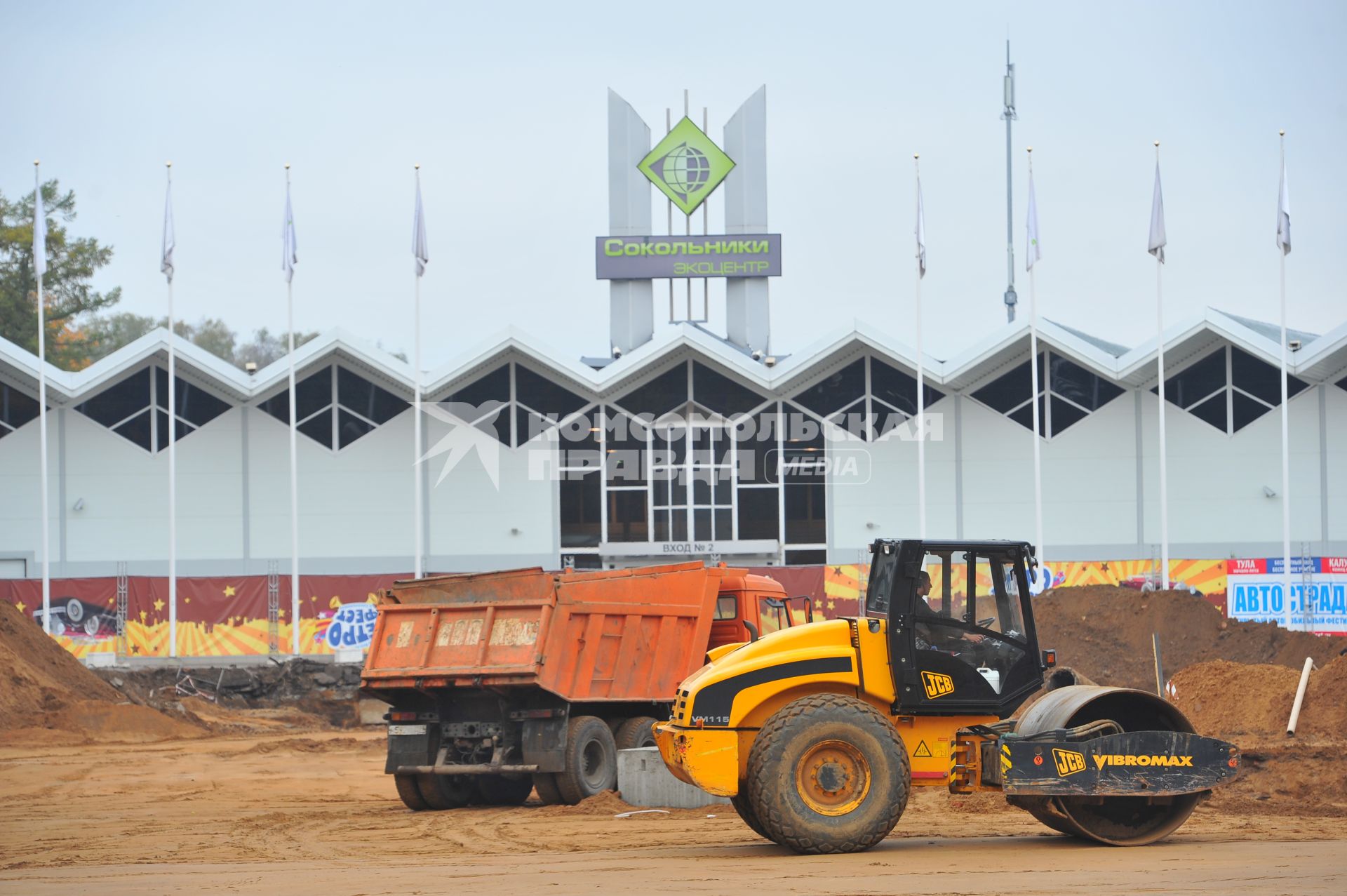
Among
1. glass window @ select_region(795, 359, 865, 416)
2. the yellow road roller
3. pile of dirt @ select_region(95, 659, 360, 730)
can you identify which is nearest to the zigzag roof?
glass window @ select_region(795, 359, 865, 416)

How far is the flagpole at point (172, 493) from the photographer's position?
37312 millimetres

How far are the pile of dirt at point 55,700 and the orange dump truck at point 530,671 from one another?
12.1 meters

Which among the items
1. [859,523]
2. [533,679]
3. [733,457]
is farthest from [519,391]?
[533,679]

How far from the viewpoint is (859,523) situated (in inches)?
1662

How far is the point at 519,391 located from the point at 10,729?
63.7 ft

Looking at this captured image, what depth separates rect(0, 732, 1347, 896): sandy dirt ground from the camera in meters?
9.66

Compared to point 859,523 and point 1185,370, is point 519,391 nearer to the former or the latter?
point 859,523

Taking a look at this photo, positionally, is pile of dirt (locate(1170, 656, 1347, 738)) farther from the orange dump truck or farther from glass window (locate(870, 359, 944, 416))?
glass window (locate(870, 359, 944, 416))

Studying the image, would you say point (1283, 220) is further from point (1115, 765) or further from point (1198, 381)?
point (1115, 765)

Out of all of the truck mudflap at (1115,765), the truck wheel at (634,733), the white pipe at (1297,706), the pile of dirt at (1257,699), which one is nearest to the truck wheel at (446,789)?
the truck wheel at (634,733)

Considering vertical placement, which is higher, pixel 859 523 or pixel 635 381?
pixel 635 381

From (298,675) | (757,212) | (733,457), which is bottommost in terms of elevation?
(298,675)

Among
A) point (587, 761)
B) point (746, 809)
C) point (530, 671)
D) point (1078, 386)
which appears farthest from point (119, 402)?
point (746, 809)

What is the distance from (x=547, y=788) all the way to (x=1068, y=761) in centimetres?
635
